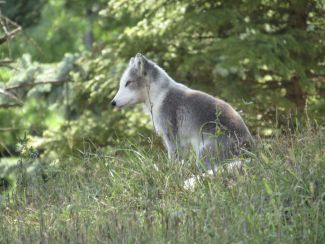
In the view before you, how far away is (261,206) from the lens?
5.43 metres

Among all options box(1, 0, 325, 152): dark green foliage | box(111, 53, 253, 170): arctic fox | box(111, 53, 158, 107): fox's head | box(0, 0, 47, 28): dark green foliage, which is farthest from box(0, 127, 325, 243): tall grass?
box(0, 0, 47, 28): dark green foliage

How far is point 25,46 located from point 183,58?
7138mm

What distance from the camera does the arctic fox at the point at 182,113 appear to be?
26.6ft

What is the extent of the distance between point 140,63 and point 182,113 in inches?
42.4

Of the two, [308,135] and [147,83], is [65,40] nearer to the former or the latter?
[147,83]

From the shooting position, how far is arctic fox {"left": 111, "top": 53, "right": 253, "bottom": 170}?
8094 mm

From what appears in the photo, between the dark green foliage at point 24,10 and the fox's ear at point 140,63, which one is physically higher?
the fox's ear at point 140,63

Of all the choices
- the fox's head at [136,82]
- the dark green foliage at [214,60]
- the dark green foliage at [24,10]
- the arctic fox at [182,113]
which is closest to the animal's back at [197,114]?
the arctic fox at [182,113]

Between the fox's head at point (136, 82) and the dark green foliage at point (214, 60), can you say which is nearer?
the fox's head at point (136, 82)

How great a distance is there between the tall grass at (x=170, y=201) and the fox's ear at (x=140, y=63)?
211 centimetres

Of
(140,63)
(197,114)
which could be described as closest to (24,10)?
(140,63)

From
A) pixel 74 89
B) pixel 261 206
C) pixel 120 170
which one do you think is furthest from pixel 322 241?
pixel 74 89

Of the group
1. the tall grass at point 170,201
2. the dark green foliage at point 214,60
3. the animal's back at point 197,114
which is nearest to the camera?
the tall grass at point 170,201

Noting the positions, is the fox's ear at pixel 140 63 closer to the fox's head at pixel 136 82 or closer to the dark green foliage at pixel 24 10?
the fox's head at pixel 136 82
